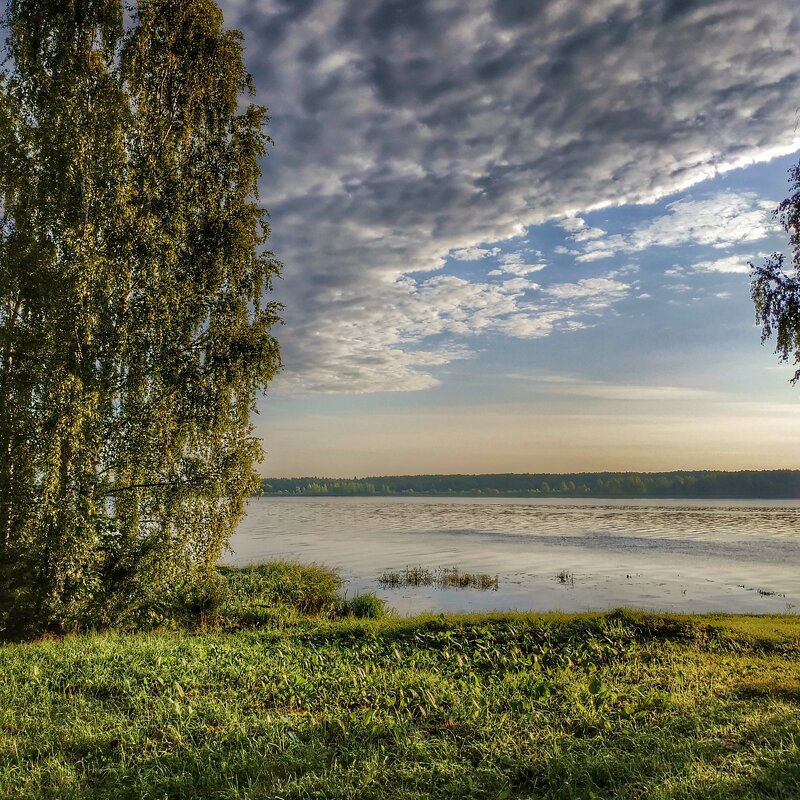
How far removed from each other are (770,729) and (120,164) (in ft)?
54.4

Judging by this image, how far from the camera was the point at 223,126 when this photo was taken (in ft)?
57.9

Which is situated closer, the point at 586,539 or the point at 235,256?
the point at 235,256

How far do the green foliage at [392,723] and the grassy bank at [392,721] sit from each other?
0.02 m

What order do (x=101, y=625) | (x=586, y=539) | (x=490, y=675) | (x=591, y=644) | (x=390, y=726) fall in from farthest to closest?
(x=586, y=539) < (x=101, y=625) < (x=591, y=644) < (x=490, y=675) < (x=390, y=726)

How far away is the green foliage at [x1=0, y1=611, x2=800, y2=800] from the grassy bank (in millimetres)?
24

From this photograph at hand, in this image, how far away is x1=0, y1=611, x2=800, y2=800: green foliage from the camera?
17.2 feet

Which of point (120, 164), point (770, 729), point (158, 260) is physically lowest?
point (770, 729)

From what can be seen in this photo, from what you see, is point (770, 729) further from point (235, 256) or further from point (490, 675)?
point (235, 256)

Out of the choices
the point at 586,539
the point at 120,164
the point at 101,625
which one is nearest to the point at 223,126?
the point at 120,164

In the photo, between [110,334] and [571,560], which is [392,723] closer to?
[110,334]

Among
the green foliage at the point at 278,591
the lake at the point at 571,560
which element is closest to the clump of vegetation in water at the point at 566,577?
the lake at the point at 571,560

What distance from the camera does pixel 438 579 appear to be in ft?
92.9

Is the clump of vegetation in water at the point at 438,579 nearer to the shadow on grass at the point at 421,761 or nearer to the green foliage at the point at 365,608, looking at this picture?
the green foliage at the point at 365,608

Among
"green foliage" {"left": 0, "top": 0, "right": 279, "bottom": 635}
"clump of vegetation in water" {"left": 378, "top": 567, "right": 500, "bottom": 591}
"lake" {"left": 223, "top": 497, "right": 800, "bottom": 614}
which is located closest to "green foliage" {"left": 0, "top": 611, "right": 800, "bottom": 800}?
"green foliage" {"left": 0, "top": 0, "right": 279, "bottom": 635}
